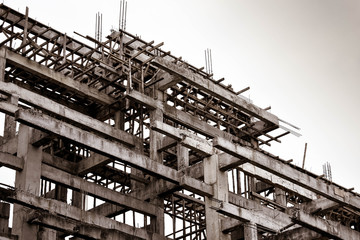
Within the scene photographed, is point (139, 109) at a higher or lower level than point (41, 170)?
higher

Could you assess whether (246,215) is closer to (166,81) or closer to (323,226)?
(323,226)

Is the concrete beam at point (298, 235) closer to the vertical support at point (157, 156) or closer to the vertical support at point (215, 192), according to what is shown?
the vertical support at point (215, 192)

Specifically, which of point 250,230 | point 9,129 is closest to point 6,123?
point 9,129

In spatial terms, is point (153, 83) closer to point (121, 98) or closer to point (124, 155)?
point (121, 98)

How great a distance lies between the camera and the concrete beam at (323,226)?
26953 mm

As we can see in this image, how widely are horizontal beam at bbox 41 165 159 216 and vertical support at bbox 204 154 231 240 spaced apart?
239 cm

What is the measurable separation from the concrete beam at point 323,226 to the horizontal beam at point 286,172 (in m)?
1.44

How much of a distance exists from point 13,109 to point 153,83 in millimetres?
6515

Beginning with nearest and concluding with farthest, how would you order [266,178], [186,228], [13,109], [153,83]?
1. [13,109]
2. [266,178]
3. [153,83]
4. [186,228]

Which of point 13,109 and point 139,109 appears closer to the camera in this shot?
point 13,109

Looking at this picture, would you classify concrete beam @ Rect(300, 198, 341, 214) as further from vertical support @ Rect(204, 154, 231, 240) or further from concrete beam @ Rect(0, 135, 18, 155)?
concrete beam @ Rect(0, 135, 18, 155)

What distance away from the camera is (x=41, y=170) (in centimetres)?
2920

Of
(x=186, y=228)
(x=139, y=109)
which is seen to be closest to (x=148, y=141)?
(x=139, y=109)

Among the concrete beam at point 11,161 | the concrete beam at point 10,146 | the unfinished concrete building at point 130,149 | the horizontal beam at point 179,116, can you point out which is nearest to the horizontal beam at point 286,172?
the unfinished concrete building at point 130,149
